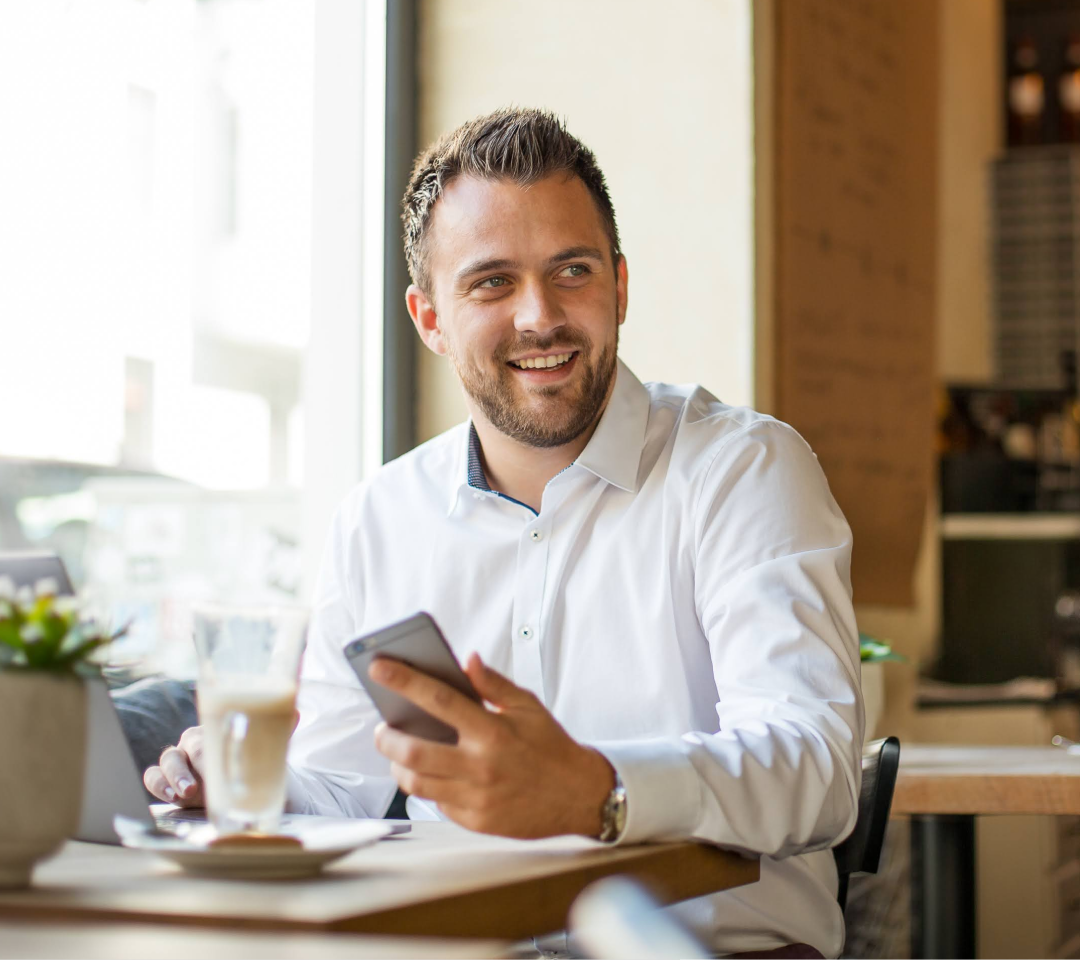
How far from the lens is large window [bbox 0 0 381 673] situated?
6.71ft

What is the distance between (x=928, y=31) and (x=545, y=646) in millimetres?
2664

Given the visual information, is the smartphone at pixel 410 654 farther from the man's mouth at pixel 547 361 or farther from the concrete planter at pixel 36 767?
the man's mouth at pixel 547 361

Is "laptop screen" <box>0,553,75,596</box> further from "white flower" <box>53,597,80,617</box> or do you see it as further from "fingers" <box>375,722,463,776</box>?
"fingers" <box>375,722,463,776</box>

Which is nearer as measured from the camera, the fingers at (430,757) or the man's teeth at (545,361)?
the fingers at (430,757)

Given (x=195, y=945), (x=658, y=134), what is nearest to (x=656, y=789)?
(x=195, y=945)

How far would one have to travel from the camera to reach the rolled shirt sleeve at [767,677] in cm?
105

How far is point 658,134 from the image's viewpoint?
2.71 m

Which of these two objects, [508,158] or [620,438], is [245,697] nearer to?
[620,438]

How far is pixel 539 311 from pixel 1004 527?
9.38ft

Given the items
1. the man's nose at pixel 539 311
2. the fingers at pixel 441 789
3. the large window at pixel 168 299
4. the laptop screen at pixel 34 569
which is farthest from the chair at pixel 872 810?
the large window at pixel 168 299

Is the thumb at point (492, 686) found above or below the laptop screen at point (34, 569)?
below

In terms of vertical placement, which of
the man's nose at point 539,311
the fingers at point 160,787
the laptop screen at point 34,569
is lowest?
the fingers at point 160,787

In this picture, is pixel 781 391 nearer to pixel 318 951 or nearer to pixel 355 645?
pixel 355 645

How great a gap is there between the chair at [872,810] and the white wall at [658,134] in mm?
1233
